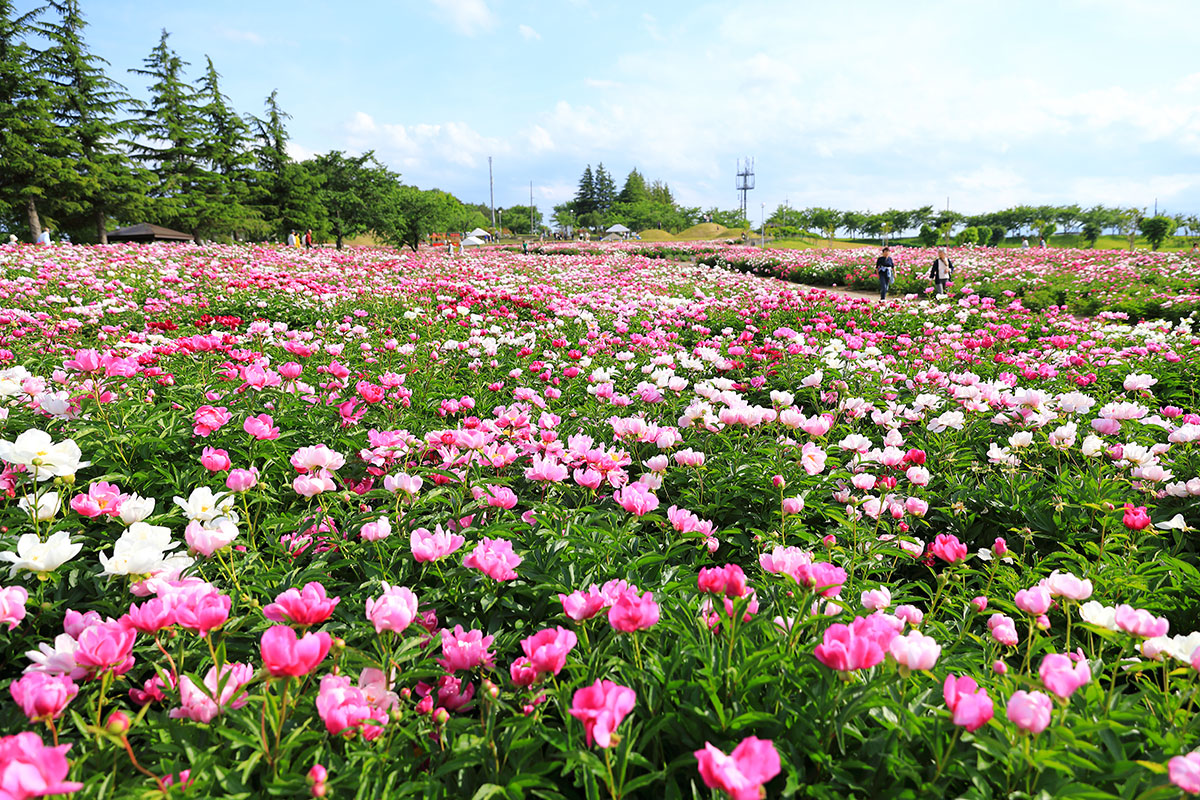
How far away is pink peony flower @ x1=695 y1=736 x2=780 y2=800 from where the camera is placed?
0.89m

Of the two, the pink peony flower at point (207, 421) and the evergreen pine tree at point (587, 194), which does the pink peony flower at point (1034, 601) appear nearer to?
the pink peony flower at point (207, 421)

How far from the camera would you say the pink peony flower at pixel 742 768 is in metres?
0.89

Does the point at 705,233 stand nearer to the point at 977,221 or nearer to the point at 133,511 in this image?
the point at 977,221

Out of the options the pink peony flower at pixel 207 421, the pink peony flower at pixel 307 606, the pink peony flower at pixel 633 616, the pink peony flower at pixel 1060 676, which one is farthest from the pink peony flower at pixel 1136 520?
the pink peony flower at pixel 207 421

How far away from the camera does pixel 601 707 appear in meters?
1.02

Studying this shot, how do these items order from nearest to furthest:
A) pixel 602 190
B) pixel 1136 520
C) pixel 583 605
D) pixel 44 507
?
pixel 583 605, pixel 44 507, pixel 1136 520, pixel 602 190

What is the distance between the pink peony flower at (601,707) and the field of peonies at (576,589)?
0.04 feet

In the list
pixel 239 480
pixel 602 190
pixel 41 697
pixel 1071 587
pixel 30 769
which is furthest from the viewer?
pixel 602 190

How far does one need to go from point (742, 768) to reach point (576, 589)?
2.85 ft

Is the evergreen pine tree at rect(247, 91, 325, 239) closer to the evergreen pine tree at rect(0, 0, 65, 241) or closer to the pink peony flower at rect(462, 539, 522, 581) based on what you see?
the evergreen pine tree at rect(0, 0, 65, 241)

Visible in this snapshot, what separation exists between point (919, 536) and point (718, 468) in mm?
1076

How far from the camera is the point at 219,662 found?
1159mm

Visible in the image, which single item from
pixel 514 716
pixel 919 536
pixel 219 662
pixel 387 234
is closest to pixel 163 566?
pixel 219 662

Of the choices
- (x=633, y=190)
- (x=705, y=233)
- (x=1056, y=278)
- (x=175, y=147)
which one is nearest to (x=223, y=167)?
(x=175, y=147)
